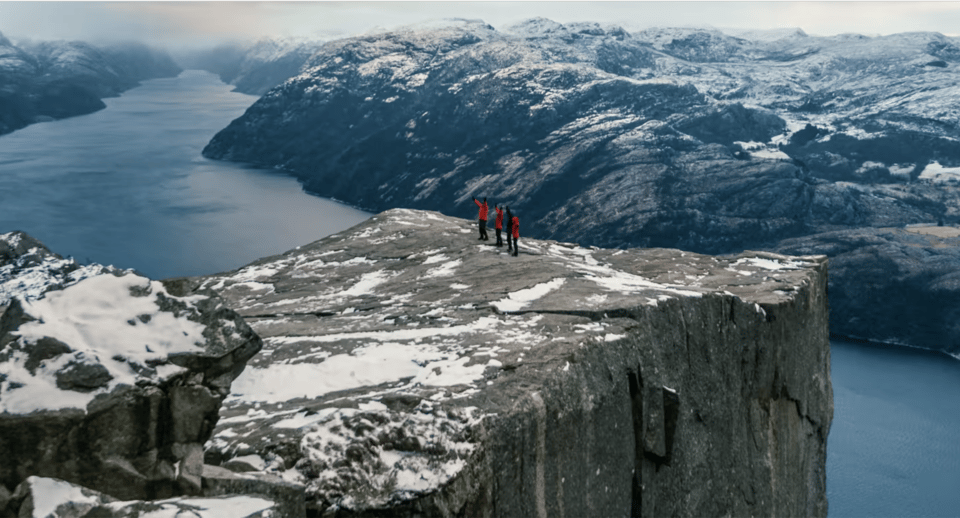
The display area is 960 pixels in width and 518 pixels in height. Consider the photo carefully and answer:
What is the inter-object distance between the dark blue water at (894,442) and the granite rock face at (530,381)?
65.3 meters

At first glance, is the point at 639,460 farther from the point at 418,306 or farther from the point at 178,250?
the point at 178,250

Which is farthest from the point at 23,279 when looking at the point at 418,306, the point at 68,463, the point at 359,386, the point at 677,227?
the point at 677,227

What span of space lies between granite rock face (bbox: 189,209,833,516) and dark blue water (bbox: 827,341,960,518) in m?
65.3

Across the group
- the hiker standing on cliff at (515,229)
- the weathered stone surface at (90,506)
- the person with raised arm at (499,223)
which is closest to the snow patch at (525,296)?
the hiker standing on cliff at (515,229)


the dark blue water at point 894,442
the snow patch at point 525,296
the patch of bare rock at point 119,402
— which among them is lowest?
the dark blue water at point 894,442

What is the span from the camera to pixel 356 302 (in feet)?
65.4

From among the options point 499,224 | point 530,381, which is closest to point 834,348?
point 499,224

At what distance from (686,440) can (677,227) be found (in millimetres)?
189199

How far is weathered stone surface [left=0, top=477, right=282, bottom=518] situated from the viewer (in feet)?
23.6

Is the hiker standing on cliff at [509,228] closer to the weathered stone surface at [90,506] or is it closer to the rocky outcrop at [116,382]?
the rocky outcrop at [116,382]

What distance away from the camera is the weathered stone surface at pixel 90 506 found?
7207mm

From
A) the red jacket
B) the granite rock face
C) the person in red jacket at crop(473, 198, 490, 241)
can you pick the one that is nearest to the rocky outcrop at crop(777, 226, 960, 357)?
the granite rock face

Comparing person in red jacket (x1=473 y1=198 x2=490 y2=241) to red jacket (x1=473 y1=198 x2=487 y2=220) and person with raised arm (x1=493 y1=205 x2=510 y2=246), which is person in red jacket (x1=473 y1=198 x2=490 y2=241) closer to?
red jacket (x1=473 y1=198 x2=487 y2=220)

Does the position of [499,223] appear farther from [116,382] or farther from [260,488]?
[116,382]
